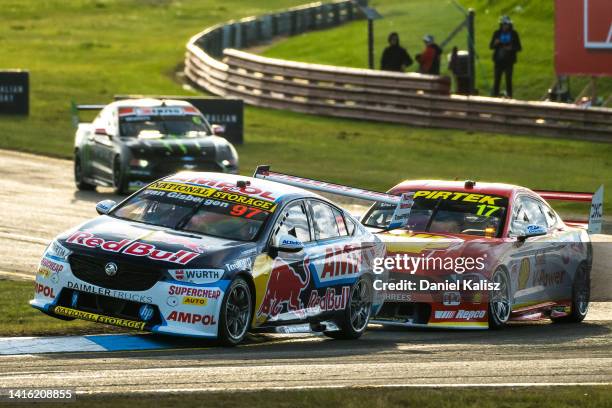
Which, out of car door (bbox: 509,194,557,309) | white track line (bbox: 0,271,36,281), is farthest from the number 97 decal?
white track line (bbox: 0,271,36,281)

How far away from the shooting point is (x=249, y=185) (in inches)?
505

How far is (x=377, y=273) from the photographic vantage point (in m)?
13.3

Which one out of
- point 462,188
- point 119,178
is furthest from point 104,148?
point 462,188

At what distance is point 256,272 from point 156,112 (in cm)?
1296

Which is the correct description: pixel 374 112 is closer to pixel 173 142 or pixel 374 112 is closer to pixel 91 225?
pixel 173 142

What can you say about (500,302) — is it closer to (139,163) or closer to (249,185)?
(249,185)

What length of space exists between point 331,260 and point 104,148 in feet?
39.0

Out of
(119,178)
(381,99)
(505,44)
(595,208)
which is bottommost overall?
(119,178)

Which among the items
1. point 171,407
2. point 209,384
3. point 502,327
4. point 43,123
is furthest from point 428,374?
point 43,123

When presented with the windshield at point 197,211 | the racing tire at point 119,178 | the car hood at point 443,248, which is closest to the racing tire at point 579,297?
the car hood at point 443,248

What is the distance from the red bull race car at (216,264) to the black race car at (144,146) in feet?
33.2

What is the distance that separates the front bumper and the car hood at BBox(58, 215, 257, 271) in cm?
19

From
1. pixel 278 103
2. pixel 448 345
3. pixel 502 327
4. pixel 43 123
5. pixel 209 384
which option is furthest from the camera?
A: pixel 278 103

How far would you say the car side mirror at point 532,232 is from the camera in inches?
562
